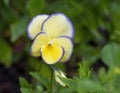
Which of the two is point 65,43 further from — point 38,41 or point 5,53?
point 5,53

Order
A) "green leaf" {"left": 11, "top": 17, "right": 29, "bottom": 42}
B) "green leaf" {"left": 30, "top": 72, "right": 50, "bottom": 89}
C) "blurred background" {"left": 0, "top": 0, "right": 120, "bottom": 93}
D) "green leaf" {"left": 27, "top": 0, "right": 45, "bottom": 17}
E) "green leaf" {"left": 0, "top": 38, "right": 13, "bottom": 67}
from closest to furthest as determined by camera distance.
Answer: "green leaf" {"left": 30, "top": 72, "right": 50, "bottom": 89}
"green leaf" {"left": 27, "top": 0, "right": 45, "bottom": 17}
"green leaf" {"left": 11, "top": 17, "right": 29, "bottom": 42}
"blurred background" {"left": 0, "top": 0, "right": 120, "bottom": 93}
"green leaf" {"left": 0, "top": 38, "right": 13, "bottom": 67}

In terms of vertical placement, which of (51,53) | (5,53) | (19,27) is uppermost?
(51,53)

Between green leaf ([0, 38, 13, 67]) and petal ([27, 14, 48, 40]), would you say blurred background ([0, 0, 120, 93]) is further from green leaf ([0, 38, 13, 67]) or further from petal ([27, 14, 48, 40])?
petal ([27, 14, 48, 40])

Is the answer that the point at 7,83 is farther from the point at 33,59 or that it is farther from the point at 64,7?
the point at 64,7

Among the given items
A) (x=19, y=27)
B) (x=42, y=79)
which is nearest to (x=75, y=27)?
(x=19, y=27)

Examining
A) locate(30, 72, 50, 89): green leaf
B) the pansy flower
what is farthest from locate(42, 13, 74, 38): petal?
locate(30, 72, 50, 89): green leaf

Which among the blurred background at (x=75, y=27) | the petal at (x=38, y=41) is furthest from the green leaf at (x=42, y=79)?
the blurred background at (x=75, y=27)

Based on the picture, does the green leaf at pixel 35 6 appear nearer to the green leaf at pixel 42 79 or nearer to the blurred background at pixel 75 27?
the blurred background at pixel 75 27
